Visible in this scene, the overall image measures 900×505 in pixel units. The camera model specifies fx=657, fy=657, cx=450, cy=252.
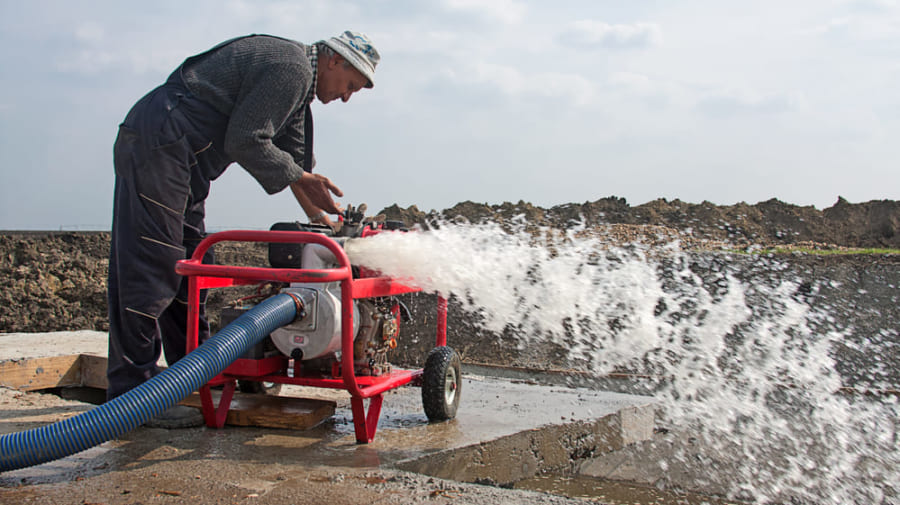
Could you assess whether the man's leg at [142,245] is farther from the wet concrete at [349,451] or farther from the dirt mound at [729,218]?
the dirt mound at [729,218]

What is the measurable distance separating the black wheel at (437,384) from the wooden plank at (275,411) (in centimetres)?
50

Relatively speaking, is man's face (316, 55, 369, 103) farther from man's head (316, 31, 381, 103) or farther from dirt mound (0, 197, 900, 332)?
dirt mound (0, 197, 900, 332)

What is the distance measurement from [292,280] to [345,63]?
45.5 inches

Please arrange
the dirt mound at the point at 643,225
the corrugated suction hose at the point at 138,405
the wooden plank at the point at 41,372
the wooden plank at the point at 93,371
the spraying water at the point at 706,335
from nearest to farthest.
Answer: the corrugated suction hose at the point at 138,405 < the spraying water at the point at 706,335 < the wooden plank at the point at 41,372 < the wooden plank at the point at 93,371 < the dirt mound at the point at 643,225

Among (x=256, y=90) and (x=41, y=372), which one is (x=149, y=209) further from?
(x=41, y=372)

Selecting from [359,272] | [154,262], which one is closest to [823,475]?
[359,272]

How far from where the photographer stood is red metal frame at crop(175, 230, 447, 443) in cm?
254

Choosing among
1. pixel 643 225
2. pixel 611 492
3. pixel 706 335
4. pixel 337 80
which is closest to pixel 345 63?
pixel 337 80

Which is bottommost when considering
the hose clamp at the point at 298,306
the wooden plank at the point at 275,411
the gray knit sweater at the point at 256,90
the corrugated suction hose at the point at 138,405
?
the wooden plank at the point at 275,411

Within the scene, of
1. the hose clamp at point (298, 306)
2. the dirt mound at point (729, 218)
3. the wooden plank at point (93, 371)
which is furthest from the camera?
the dirt mound at point (729, 218)

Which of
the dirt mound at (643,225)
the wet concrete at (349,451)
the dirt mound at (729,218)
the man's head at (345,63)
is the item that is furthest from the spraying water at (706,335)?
the dirt mound at (729,218)

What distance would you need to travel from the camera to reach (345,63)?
307 cm

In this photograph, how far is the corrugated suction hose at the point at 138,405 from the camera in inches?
81.0

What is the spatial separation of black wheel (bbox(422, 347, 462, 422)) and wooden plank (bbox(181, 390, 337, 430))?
0.50 m
